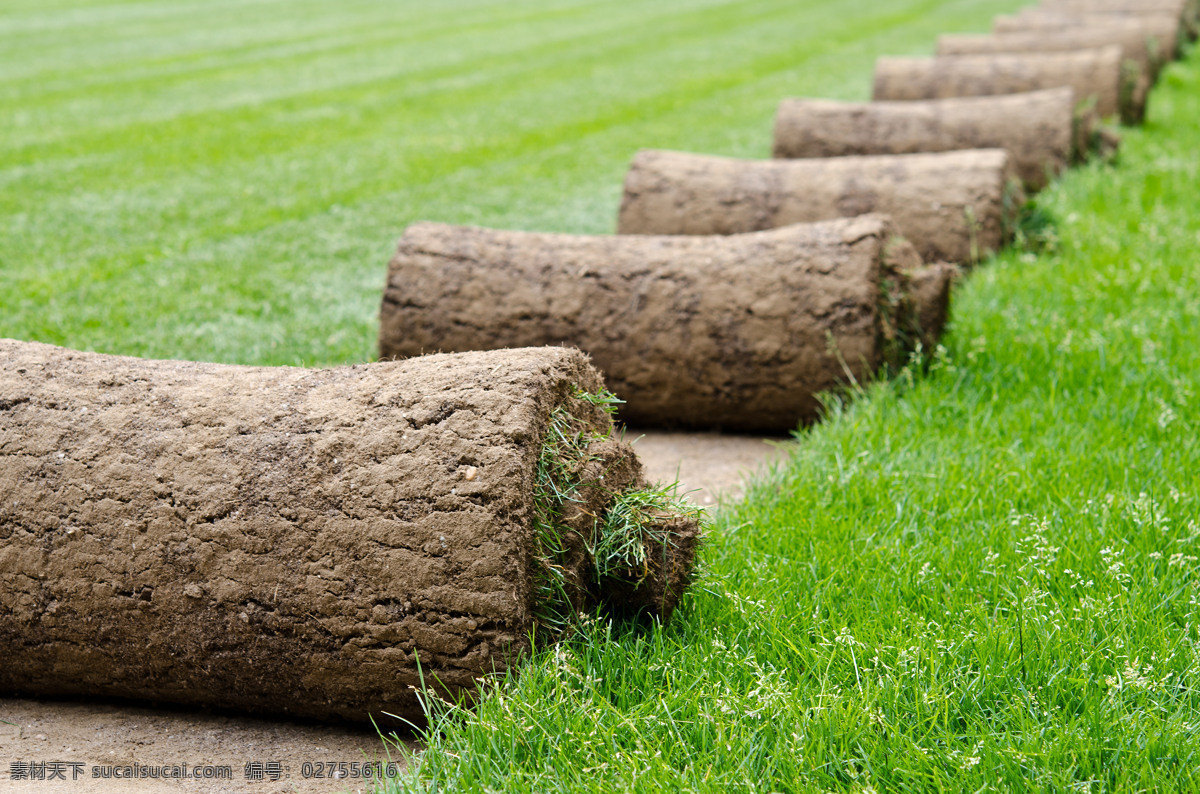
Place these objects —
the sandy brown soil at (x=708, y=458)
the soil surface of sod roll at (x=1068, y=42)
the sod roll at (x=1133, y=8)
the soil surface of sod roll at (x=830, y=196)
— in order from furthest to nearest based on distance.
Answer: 1. the sod roll at (x=1133, y=8)
2. the soil surface of sod roll at (x=1068, y=42)
3. the soil surface of sod roll at (x=830, y=196)
4. the sandy brown soil at (x=708, y=458)

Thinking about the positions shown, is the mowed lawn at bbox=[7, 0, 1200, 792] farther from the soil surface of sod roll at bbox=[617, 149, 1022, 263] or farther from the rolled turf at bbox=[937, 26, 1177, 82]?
the rolled turf at bbox=[937, 26, 1177, 82]

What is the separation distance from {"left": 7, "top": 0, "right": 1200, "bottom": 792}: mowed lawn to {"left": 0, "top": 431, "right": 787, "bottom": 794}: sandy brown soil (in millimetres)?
359

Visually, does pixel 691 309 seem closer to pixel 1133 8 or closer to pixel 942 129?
pixel 942 129

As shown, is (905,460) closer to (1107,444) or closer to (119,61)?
(1107,444)

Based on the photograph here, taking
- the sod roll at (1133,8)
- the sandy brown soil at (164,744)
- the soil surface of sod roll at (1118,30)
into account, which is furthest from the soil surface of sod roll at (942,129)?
the sod roll at (1133,8)

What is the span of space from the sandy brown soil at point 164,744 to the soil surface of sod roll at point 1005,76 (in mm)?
8441

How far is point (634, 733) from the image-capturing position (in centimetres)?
255

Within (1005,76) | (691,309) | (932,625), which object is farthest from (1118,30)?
(932,625)

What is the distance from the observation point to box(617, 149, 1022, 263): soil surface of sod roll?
19.8ft

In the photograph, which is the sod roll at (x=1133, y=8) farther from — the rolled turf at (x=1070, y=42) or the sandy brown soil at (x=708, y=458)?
the sandy brown soil at (x=708, y=458)

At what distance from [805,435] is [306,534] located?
246cm

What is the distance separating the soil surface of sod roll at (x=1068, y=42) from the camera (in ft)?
38.3

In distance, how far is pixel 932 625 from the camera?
2930mm

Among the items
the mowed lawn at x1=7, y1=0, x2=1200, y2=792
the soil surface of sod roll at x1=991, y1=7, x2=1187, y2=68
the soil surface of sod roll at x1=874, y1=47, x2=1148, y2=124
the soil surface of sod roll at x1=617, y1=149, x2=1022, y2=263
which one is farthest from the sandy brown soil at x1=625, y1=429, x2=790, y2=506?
the soil surface of sod roll at x1=991, y1=7, x2=1187, y2=68
